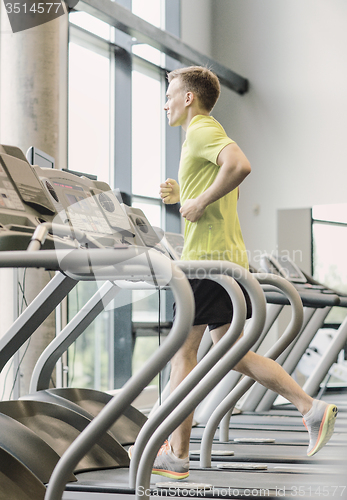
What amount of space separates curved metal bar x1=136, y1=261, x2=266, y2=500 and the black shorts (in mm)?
283

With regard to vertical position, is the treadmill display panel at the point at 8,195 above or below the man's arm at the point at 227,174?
below

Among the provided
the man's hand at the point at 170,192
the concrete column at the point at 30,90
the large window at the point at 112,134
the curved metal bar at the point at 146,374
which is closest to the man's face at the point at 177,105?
the man's hand at the point at 170,192

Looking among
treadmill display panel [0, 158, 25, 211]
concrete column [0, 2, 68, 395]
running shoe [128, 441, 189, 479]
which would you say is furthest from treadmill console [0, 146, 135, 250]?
concrete column [0, 2, 68, 395]

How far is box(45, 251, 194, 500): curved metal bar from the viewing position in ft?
5.07

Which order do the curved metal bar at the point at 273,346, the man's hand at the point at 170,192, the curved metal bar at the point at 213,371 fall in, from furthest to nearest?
1. the man's hand at the point at 170,192
2. the curved metal bar at the point at 273,346
3. the curved metal bar at the point at 213,371

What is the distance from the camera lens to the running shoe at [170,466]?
88.5 inches

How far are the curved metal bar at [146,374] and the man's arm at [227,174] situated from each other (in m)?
0.63

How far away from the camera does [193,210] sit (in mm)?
2230

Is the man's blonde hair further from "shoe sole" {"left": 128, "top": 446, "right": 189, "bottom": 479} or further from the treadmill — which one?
"shoe sole" {"left": 128, "top": 446, "right": 189, "bottom": 479}

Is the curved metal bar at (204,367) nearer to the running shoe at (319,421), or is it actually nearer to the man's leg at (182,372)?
the man's leg at (182,372)

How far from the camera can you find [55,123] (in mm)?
4207

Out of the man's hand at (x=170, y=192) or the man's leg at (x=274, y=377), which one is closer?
the man's leg at (x=274, y=377)

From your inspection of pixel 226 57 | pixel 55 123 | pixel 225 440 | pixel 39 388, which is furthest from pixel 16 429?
pixel 226 57

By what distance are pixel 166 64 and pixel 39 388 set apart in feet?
15.9
